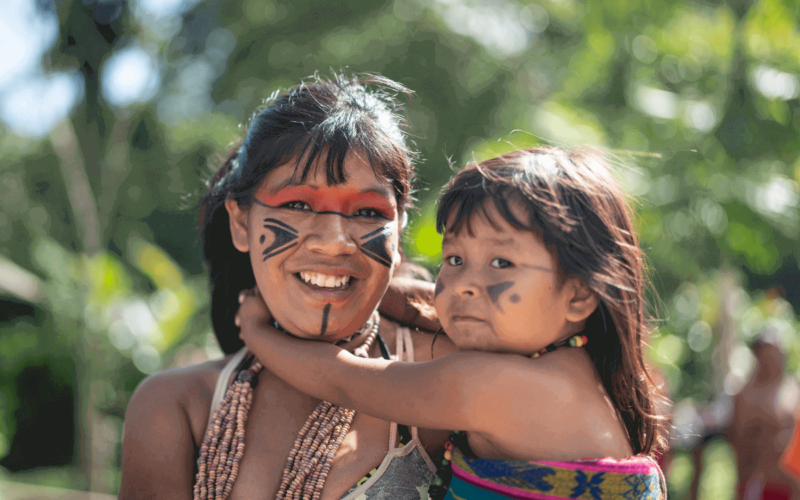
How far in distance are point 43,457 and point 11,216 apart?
365 cm

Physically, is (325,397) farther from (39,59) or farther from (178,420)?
(39,59)

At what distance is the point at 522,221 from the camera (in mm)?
1494

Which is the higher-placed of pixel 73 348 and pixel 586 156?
pixel 586 156

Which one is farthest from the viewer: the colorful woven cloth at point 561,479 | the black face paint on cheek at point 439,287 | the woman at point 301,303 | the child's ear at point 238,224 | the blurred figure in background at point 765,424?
the blurred figure in background at point 765,424

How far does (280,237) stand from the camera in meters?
1.80

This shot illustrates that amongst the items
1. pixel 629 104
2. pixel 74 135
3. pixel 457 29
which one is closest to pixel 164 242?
pixel 74 135

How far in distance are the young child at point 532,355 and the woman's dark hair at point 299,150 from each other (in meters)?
0.31

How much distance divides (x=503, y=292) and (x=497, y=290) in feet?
0.05

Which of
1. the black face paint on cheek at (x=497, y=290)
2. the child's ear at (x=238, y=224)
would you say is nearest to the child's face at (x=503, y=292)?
the black face paint on cheek at (x=497, y=290)

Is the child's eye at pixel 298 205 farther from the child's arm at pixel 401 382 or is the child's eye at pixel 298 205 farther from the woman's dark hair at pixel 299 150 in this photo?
the child's arm at pixel 401 382

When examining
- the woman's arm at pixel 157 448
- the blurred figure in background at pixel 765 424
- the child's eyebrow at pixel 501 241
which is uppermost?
the child's eyebrow at pixel 501 241

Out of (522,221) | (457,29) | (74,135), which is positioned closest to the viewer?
(522,221)

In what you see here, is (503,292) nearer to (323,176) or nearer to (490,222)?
(490,222)

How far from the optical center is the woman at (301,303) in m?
1.70
